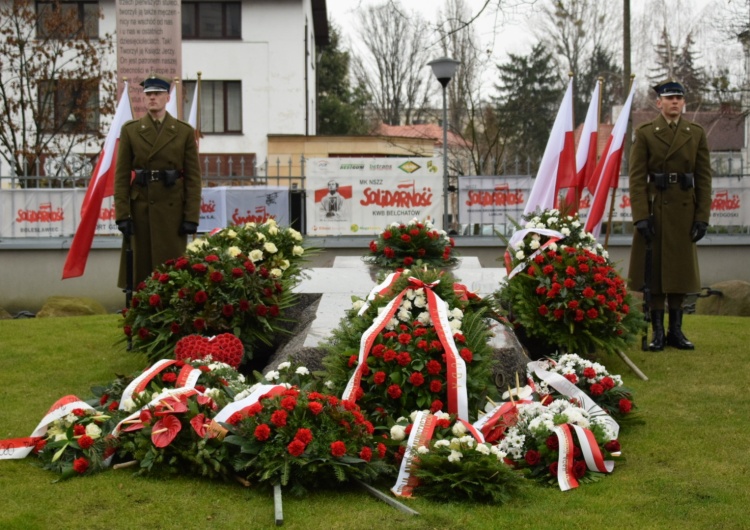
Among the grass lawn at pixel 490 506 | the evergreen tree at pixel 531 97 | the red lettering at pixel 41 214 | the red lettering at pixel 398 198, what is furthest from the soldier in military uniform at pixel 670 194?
the evergreen tree at pixel 531 97

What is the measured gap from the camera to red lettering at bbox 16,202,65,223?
1427 centimetres

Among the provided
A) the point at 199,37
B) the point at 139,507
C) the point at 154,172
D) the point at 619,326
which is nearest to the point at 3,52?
the point at 199,37

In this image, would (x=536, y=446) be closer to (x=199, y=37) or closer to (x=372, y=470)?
(x=372, y=470)

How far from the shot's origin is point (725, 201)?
15.1 metres

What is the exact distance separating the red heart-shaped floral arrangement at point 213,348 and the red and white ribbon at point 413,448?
6.23 feet

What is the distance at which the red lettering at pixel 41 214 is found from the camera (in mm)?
14266

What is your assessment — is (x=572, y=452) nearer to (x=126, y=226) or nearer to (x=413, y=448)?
(x=413, y=448)

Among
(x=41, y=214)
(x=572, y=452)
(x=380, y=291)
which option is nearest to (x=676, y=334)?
(x=380, y=291)

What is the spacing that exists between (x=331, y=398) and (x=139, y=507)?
0.99 meters

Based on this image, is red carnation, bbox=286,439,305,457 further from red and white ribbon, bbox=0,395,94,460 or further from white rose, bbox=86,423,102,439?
red and white ribbon, bbox=0,395,94,460

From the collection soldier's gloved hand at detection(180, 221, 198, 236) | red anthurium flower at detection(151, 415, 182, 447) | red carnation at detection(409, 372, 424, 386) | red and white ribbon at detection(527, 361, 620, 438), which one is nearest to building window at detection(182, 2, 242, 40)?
soldier's gloved hand at detection(180, 221, 198, 236)

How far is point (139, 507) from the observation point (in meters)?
4.41

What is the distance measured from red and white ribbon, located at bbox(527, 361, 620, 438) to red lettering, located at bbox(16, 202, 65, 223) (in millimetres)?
9770

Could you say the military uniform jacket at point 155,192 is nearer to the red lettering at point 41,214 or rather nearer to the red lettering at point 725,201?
the red lettering at point 41,214
